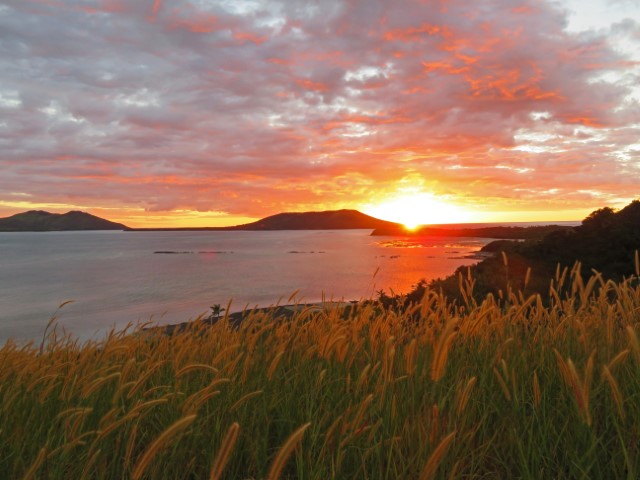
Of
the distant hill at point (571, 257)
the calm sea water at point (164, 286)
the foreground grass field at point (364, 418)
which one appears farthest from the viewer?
the calm sea water at point (164, 286)

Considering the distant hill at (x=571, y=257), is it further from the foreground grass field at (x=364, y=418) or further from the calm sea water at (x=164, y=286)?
the calm sea water at (x=164, y=286)

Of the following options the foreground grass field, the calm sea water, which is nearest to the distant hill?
the foreground grass field

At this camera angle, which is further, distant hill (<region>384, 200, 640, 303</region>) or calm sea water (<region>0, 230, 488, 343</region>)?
calm sea water (<region>0, 230, 488, 343</region>)

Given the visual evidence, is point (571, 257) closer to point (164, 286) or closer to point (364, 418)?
point (364, 418)

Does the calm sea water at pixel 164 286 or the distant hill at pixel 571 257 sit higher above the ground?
the distant hill at pixel 571 257

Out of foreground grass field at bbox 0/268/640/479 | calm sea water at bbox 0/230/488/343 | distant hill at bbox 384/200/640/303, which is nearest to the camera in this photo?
foreground grass field at bbox 0/268/640/479

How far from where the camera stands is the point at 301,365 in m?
3.88

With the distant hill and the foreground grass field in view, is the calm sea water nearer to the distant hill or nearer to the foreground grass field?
the distant hill

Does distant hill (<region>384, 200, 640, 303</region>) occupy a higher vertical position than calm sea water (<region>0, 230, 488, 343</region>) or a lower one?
higher

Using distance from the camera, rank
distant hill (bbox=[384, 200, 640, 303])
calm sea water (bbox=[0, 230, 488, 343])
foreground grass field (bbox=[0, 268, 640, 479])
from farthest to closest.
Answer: calm sea water (bbox=[0, 230, 488, 343])
distant hill (bbox=[384, 200, 640, 303])
foreground grass field (bbox=[0, 268, 640, 479])

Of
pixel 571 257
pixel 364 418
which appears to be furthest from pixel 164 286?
pixel 364 418

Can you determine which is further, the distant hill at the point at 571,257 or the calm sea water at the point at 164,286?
the calm sea water at the point at 164,286

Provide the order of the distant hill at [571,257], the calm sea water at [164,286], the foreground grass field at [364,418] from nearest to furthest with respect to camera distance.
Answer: the foreground grass field at [364,418]
the distant hill at [571,257]
the calm sea water at [164,286]

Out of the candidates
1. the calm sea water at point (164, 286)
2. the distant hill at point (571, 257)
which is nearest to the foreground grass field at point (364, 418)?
the distant hill at point (571, 257)
